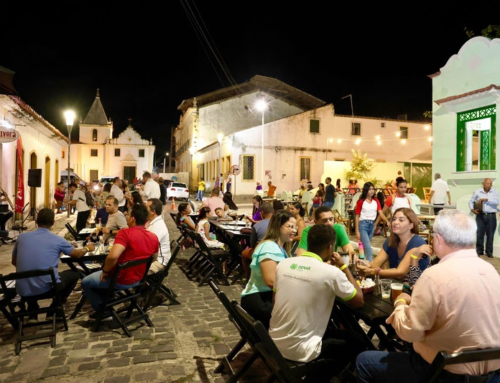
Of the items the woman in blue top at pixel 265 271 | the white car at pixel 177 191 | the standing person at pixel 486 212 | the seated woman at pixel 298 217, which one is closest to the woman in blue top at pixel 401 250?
the woman in blue top at pixel 265 271

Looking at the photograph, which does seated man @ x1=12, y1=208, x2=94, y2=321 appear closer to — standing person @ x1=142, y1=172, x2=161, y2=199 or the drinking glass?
the drinking glass

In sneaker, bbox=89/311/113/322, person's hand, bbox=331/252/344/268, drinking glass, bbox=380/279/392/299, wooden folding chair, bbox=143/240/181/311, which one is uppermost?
person's hand, bbox=331/252/344/268

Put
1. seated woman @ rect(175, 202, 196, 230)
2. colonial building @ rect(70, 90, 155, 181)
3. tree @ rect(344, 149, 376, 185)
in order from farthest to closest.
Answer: colonial building @ rect(70, 90, 155, 181)
tree @ rect(344, 149, 376, 185)
seated woman @ rect(175, 202, 196, 230)

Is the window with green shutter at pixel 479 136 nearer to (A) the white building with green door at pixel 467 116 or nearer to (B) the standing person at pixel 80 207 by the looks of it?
(A) the white building with green door at pixel 467 116

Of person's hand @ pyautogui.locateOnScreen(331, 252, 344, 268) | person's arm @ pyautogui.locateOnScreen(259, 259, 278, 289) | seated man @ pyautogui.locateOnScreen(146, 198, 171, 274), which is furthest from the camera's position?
seated man @ pyautogui.locateOnScreen(146, 198, 171, 274)

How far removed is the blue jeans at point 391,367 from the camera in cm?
232

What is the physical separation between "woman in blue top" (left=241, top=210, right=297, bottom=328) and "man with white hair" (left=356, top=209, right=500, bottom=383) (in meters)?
1.43

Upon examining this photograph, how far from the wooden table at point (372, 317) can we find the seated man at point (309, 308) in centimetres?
15

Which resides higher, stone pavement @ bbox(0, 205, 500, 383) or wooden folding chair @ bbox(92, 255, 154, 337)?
wooden folding chair @ bbox(92, 255, 154, 337)

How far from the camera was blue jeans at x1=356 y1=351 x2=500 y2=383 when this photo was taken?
232 centimetres

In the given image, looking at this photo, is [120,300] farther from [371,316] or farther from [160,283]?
[371,316]

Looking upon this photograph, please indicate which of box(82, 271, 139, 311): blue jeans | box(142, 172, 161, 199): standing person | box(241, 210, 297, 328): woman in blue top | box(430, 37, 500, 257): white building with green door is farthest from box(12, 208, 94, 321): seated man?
box(430, 37, 500, 257): white building with green door

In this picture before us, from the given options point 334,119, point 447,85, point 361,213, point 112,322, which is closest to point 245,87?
point 334,119

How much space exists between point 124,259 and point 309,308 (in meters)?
2.77
